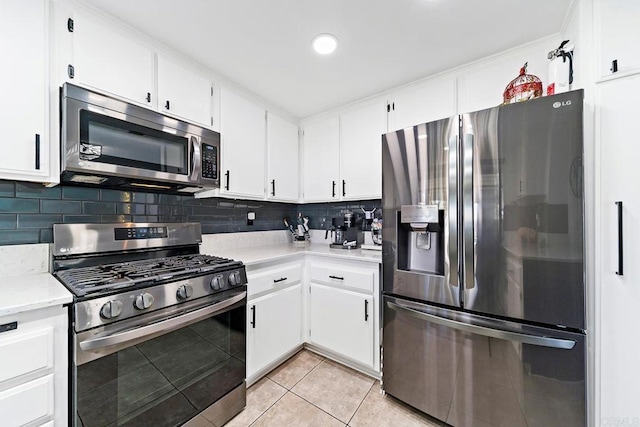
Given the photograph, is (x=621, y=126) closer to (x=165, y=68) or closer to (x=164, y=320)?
(x=164, y=320)

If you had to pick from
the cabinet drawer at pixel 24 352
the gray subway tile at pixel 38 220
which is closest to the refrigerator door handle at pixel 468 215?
the cabinet drawer at pixel 24 352

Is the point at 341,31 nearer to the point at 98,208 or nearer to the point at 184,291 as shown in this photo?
the point at 184,291

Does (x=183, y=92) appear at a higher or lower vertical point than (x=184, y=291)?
higher

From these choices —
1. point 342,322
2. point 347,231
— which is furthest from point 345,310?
point 347,231

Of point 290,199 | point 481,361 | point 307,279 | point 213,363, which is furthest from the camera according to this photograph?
point 290,199

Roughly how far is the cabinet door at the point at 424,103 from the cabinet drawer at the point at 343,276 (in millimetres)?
1290

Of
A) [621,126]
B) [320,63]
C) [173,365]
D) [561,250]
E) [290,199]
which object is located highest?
[320,63]

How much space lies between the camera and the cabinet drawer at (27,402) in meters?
0.85

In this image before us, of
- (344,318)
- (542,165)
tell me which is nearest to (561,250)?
(542,165)

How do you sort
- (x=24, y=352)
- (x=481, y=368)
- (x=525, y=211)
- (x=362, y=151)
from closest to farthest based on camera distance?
1. (x=24, y=352)
2. (x=525, y=211)
3. (x=481, y=368)
4. (x=362, y=151)

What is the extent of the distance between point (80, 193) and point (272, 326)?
156 cm

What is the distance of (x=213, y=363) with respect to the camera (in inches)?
56.6

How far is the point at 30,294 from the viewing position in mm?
991

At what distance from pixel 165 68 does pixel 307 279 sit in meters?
1.91
